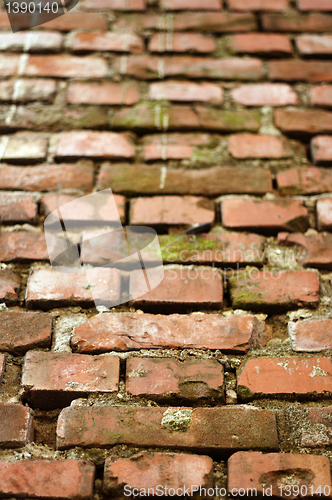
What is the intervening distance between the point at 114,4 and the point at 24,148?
0.58 metres

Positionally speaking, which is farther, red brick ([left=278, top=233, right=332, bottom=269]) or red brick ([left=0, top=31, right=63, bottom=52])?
red brick ([left=0, top=31, right=63, bottom=52])

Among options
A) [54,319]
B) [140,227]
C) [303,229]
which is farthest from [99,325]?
[303,229]

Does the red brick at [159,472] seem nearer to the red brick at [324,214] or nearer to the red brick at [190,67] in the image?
the red brick at [324,214]

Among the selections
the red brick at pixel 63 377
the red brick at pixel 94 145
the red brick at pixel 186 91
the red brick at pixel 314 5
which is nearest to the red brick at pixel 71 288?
the red brick at pixel 63 377

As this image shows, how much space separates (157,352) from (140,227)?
0.30m

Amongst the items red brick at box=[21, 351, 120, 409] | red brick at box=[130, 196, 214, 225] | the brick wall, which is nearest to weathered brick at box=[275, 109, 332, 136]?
the brick wall

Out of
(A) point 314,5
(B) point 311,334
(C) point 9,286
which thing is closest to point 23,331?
(C) point 9,286

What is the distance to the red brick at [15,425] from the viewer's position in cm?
67

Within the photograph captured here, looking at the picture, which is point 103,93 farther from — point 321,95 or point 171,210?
point 321,95

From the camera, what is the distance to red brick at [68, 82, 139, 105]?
3.44 ft

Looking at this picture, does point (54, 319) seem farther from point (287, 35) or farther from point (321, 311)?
point (287, 35)

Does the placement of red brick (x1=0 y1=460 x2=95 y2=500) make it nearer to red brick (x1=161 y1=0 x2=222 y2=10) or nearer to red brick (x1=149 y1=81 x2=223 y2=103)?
red brick (x1=149 y1=81 x2=223 y2=103)

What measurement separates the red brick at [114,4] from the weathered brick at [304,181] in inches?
28.1

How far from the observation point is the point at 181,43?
1.13 metres
